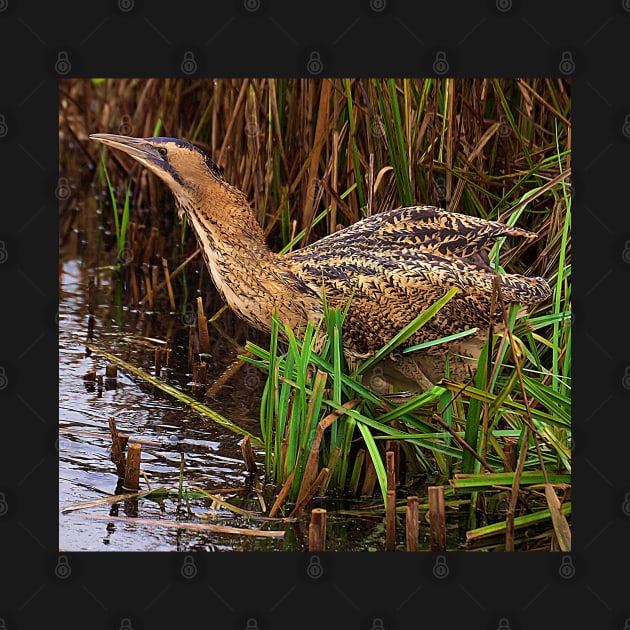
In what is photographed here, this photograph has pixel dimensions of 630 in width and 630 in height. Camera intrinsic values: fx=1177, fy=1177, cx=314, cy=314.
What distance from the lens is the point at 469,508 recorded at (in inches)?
189

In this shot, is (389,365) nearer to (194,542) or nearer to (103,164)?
(194,542)

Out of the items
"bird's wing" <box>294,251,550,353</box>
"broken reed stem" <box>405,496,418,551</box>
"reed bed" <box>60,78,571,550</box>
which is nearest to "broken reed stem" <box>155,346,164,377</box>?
"reed bed" <box>60,78,571,550</box>

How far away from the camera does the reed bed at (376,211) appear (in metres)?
4.70

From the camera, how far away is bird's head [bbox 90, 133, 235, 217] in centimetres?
521

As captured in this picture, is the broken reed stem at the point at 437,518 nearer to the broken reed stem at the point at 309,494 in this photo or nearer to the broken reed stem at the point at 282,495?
the broken reed stem at the point at 309,494

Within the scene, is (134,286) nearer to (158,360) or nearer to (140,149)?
(158,360)

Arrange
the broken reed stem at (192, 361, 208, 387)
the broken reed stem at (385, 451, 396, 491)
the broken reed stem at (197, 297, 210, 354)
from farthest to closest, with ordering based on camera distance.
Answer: the broken reed stem at (197, 297, 210, 354), the broken reed stem at (192, 361, 208, 387), the broken reed stem at (385, 451, 396, 491)

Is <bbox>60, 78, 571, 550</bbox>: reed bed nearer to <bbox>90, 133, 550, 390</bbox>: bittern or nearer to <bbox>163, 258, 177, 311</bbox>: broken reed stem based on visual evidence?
<bbox>163, 258, 177, 311</bbox>: broken reed stem

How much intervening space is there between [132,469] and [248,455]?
20.2 inches

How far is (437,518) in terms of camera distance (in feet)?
14.5

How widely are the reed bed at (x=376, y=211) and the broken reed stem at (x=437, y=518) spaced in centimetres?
16

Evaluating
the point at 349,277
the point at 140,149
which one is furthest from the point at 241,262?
the point at 140,149

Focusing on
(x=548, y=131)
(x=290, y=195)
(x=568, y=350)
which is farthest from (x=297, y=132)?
(x=568, y=350)

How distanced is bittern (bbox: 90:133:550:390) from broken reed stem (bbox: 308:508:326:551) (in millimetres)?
1223
